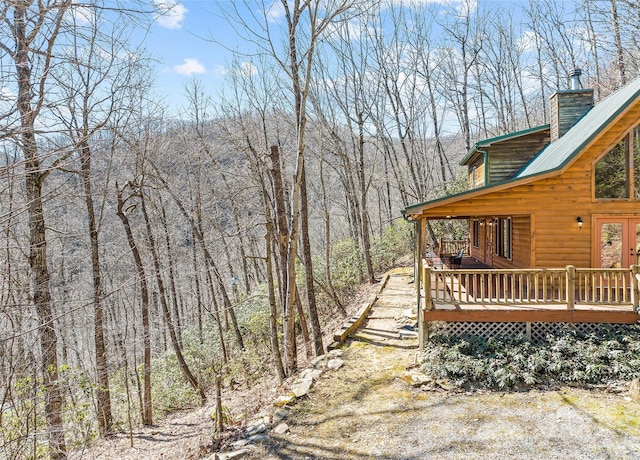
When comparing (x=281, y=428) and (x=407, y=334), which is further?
(x=407, y=334)

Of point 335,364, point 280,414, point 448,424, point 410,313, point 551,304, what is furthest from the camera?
point 410,313

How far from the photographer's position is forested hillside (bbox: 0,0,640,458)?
704cm

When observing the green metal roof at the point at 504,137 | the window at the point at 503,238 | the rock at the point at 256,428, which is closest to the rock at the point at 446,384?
the rock at the point at 256,428

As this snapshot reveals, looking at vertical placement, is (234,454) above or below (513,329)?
below

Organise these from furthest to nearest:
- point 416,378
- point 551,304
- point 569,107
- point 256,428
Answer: point 569,107 < point 551,304 < point 416,378 < point 256,428

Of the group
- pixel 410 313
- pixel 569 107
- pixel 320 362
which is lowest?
pixel 320 362

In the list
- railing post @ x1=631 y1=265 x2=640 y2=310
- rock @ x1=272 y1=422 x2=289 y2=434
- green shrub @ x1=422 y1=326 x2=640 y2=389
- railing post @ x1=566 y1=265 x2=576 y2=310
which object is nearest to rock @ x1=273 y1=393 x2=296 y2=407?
rock @ x1=272 y1=422 x2=289 y2=434

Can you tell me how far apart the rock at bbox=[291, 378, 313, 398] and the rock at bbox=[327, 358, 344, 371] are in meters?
0.72

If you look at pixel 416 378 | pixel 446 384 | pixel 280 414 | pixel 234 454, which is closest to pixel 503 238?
pixel 446 384

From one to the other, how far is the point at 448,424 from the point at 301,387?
2791 millimetres

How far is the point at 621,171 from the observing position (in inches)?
356

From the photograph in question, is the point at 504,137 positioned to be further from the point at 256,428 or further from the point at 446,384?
the point at 256,428

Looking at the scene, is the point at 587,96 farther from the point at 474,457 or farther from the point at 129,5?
the point at 129,5

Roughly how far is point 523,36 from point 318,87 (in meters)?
14.7
